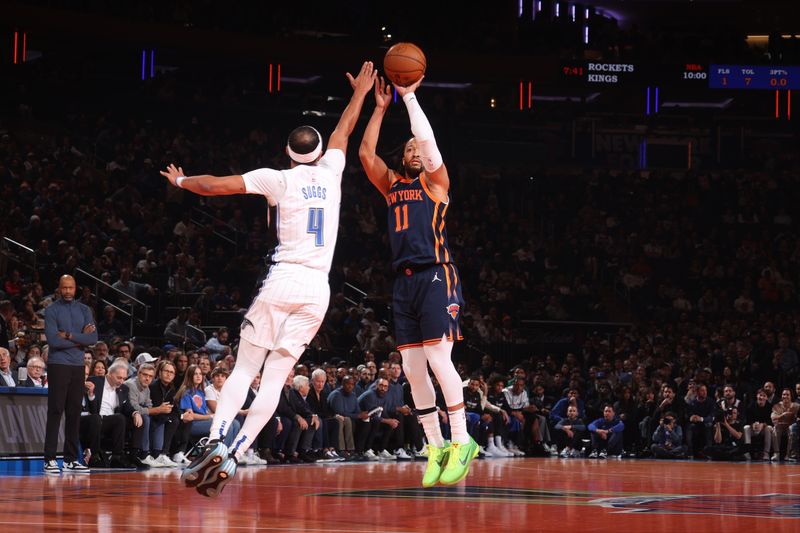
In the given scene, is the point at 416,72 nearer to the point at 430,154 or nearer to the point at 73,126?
the point at 430,154

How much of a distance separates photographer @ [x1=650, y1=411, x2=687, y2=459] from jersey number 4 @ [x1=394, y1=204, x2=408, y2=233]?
Result: 41.8 feet

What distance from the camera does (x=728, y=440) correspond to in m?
19.2

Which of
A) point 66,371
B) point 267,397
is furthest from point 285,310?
point 66,371

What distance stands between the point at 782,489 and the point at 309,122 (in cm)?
2182

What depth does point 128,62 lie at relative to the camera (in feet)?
95.2

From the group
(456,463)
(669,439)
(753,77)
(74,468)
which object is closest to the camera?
(456,463)

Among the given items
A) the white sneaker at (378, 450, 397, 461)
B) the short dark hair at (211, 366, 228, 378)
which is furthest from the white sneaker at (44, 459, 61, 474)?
the white sneaker at (378, 450, 397, 461)

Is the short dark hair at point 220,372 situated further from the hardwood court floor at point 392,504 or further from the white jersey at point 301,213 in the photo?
the white jersey at point 301,213

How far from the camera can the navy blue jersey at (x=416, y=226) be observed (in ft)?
25.0

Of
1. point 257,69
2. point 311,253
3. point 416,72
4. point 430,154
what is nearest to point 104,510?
point 311,253

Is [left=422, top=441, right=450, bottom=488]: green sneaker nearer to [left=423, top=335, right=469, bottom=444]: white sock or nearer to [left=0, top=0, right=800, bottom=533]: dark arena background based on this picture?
[left=423, top=335, right=469, bottom=444]: white sock

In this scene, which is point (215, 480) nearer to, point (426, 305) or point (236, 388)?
point (236, 388)

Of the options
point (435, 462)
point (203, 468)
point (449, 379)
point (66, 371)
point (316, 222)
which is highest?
point (316, 222)

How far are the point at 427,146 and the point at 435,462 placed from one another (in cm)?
224
